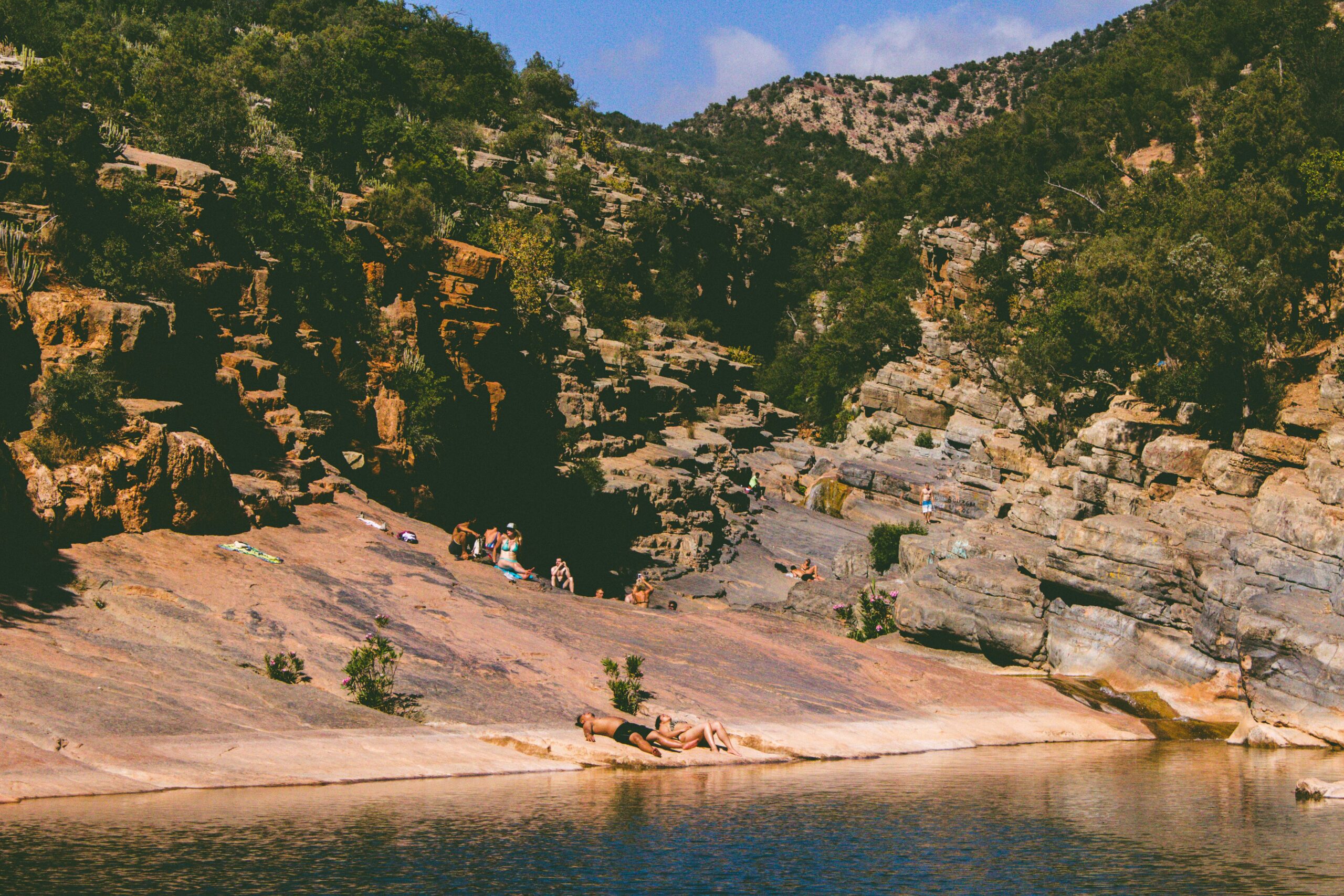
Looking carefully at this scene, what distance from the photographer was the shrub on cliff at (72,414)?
66.3ft

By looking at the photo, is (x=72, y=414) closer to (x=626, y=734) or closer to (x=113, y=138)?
(x=113, y=138)

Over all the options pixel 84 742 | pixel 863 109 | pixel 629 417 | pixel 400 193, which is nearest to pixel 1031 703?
pixel 84 742

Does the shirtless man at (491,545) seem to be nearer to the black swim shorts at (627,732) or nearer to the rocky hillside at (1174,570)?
the rocky hillside at (1174,570)

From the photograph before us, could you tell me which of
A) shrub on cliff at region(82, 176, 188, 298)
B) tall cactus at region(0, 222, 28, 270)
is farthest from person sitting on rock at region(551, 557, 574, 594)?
tall cactus at region(0, 222, 28, 270)

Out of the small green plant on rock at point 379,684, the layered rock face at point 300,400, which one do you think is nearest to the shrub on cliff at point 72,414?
the layered rock face at point 300,400

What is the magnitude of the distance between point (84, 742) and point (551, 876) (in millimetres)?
7332

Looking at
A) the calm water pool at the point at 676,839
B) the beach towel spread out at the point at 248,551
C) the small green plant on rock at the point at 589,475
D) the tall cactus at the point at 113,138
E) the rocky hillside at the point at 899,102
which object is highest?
the rocky hillside at the point at 899,102

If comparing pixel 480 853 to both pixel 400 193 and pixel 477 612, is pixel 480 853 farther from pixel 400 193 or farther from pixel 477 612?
pixel 400 193

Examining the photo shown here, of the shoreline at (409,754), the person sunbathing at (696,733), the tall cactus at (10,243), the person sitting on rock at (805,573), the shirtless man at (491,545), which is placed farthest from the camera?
the person sitting on rock at (805,573)

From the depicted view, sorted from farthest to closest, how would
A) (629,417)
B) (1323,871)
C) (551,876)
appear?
(629,417) < (1323,871) < (551,876)

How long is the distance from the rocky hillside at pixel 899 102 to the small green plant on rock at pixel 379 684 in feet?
502

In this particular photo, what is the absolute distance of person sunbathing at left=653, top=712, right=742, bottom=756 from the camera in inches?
736

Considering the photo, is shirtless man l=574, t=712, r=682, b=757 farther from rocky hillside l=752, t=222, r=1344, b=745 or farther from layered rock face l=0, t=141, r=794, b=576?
rocky hillside l=752, t=222, r=1344, b=745

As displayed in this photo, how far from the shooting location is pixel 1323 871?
37.8 ft
